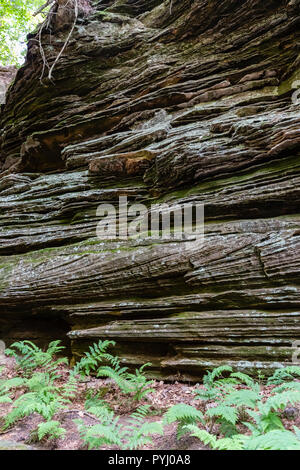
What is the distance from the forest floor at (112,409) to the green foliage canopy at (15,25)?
19041mm

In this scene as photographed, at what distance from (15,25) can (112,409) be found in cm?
2454

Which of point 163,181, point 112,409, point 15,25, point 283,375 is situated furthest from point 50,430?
point 15,25

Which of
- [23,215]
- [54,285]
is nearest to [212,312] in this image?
[54,285]

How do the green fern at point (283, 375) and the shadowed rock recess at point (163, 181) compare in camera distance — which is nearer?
the green fern at point (283, 375)

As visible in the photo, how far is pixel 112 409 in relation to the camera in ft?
16.0

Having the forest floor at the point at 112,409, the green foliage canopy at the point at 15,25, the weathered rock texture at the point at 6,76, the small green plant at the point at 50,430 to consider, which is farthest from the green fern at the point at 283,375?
the weathered rock texture at the point at 6,76

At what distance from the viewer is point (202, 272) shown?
21.2 feet

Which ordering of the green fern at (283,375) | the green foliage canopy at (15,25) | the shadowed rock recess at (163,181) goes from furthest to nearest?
the green foliage canopy at (15,25) → the shadowed rock recess at (163,181) → the green fern at (283,375)

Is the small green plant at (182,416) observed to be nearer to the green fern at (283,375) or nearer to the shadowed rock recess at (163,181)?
the green fern at (283,375)

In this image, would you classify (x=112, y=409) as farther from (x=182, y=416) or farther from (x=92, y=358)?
(x=182, y=416)

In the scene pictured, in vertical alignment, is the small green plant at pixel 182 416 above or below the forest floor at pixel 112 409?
above

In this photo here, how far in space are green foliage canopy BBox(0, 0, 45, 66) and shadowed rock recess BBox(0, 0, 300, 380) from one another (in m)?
4.57

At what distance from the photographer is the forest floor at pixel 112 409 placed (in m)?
3.66

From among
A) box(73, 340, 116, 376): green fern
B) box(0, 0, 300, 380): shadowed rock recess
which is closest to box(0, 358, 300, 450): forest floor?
box(73, 340, 116, 376): green fern
